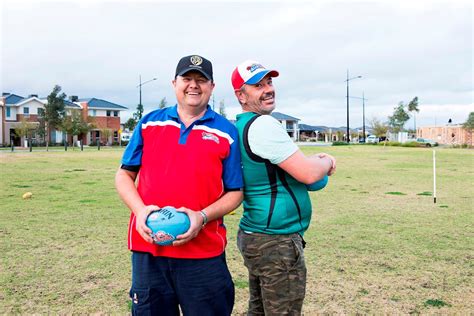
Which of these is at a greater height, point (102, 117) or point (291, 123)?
point (291, 123)

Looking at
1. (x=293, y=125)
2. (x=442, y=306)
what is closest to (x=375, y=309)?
(x=442, y=306)

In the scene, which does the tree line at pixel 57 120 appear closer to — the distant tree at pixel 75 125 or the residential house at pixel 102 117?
the distant tree at pixel 75 125

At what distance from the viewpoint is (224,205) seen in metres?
2.71

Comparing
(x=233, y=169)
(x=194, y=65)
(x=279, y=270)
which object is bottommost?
(x=279, y=270)

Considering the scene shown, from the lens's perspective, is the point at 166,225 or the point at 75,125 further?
the point at 75,125

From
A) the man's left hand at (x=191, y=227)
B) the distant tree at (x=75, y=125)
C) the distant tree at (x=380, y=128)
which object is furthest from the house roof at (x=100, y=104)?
the man's left hand at (x=191, y=227)

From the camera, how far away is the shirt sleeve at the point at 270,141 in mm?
2672

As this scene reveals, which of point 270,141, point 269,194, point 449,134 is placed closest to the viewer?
point 270,141

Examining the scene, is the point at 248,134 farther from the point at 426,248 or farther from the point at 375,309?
the point at 426,248

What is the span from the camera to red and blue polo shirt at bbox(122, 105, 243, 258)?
8.60 feet

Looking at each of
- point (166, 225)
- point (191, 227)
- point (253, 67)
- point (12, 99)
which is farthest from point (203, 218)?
point (12, 99)

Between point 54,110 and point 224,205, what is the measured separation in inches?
2484

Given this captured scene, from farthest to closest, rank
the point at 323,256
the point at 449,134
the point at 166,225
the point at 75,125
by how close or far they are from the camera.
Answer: the point at 449,134 → the point at 75,125 → the point at 323,256 → the point at 166,225

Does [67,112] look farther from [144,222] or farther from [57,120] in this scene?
[144,222]
